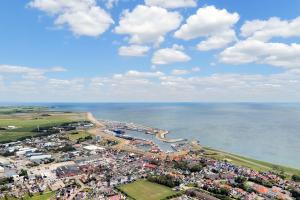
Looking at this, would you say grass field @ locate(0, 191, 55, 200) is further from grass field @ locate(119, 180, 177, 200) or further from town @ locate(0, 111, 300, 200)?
grass field @ locate(119, 180, 177, 200)

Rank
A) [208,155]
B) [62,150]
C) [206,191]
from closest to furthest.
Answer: [206,191] → [208,155] → [62,150]

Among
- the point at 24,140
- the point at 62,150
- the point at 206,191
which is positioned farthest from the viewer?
the point at 24,140

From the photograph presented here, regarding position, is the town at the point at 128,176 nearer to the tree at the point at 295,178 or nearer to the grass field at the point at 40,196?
the grass field at the point at 40,196

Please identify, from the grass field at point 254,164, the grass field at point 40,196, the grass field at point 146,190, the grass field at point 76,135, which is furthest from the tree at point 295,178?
the grass field at point 76,135

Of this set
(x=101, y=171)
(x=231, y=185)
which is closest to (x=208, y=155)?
(x=231, y=185)

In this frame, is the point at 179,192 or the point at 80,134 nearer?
the point at 179,192

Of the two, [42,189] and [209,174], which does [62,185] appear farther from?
[209,174]

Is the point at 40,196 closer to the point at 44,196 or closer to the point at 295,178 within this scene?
the point at 44,196
